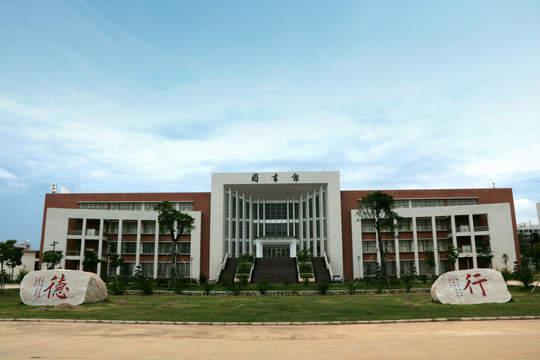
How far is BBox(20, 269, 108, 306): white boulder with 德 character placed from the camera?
1783 centimetres

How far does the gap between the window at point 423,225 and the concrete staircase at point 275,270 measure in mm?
14134

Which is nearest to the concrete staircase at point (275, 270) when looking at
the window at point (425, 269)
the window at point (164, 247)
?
the window at point (164, 247)

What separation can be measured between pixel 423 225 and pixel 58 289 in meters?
37.4

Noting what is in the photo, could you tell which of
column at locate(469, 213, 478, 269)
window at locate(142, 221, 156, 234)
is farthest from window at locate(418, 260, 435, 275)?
window at locate(142, 221, 156, 234)

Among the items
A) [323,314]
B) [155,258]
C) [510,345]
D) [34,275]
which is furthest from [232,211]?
[510,345]

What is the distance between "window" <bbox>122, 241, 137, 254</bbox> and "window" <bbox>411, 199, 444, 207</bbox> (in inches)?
1251

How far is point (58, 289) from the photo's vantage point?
59.3ft

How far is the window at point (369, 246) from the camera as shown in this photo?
4412 cm

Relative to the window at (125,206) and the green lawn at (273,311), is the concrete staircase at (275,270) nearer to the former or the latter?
the window at (125,206)

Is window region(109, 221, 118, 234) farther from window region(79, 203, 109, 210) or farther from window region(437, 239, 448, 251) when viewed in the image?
window region(437, 239, 448, 251)

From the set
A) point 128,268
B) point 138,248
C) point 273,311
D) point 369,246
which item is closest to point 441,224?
point 369,246

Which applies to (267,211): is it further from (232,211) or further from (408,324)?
(408,324)

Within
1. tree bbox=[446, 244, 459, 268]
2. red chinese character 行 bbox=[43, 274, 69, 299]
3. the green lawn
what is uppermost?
tree bbox=[446, 244, 459, 268]

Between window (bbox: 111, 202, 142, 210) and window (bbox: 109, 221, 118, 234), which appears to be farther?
window (bbox: 111, 202, 142, 210)
